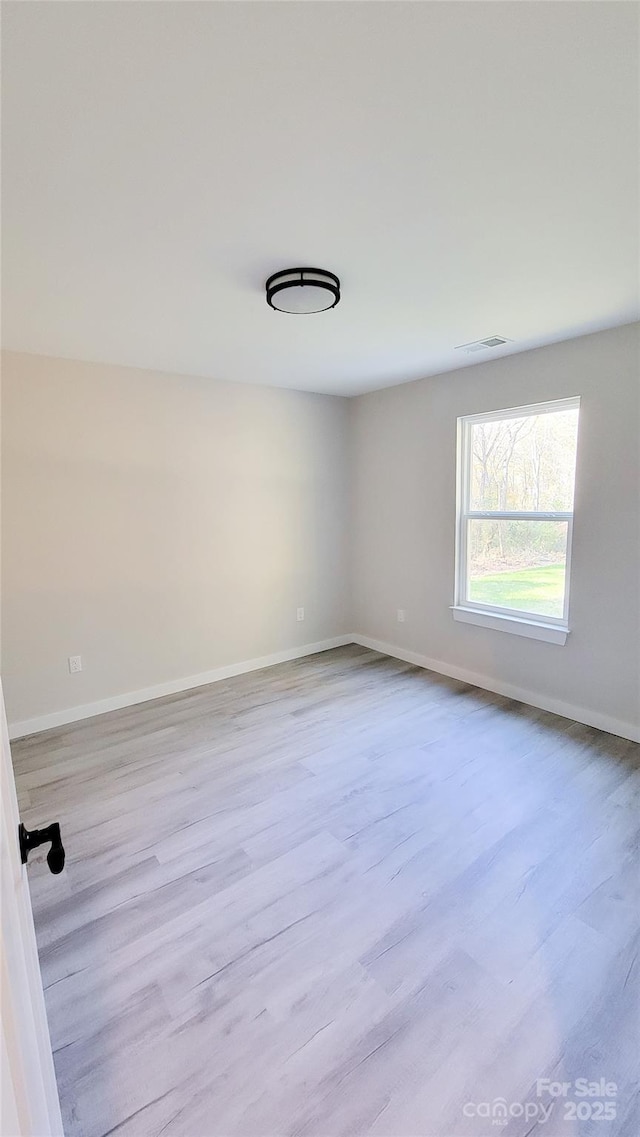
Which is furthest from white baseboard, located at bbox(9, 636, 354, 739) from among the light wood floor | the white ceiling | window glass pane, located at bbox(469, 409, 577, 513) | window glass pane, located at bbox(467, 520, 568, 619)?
the white ceiling

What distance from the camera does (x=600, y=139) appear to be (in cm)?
132

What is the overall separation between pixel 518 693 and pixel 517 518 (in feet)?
4.16

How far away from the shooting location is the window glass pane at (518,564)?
10.6 feet

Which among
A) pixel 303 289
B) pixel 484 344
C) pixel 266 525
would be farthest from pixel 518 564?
pixel 303 289

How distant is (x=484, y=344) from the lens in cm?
303

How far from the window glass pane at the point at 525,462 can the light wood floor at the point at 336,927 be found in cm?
155

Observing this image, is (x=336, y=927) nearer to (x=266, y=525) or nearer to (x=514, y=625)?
(x=514, y=625)

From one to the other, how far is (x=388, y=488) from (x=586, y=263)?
2.48m

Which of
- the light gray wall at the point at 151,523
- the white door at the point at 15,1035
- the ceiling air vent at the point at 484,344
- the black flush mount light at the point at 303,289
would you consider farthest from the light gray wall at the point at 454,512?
the white door at the point at 15,1035

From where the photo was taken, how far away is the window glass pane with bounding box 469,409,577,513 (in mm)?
3143

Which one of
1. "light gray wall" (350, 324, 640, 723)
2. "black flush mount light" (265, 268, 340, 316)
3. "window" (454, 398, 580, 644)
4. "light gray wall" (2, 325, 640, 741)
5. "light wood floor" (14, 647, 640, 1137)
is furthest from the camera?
"window" (454, 398, 580, 644)

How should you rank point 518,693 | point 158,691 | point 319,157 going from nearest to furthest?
point 319,157 → point 518,693 → point 158,691

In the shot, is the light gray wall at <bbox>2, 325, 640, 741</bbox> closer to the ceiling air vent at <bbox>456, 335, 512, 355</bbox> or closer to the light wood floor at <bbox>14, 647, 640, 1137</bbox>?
the ceiling air vent at <bbox>456, 335, 512, 355</bbox>

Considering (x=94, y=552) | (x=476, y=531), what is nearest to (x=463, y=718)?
(x=476, y=531)
